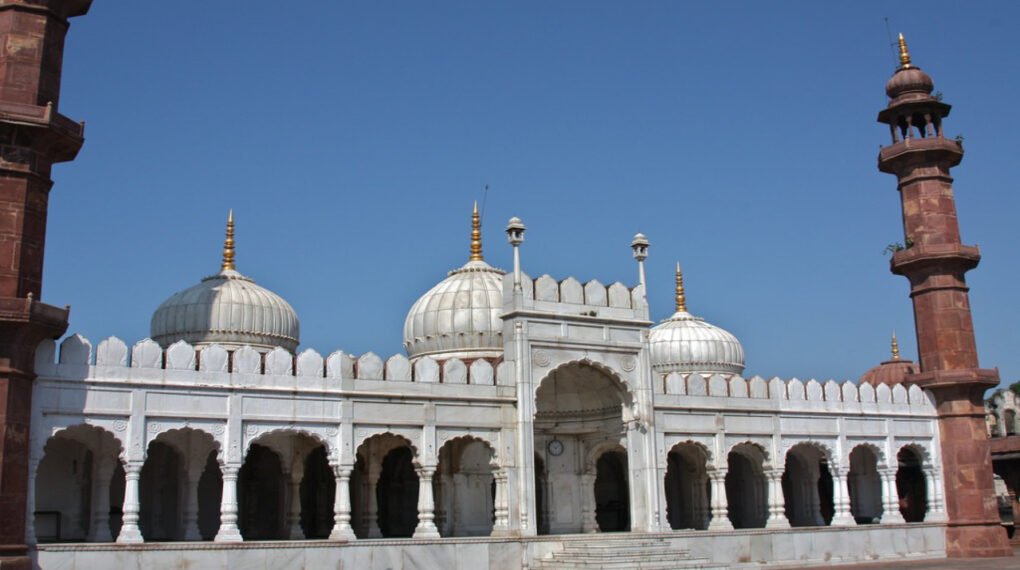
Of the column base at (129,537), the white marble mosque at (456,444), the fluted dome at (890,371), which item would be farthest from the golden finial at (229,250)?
Answer: the fluted dome at (890,371)

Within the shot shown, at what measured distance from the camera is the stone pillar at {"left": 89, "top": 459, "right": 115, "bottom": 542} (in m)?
18.7

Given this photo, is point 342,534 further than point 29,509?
Yes

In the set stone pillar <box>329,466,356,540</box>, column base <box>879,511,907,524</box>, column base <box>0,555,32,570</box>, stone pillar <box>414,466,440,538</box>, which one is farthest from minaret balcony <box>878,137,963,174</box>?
column base <box>0,555,32,570</box>

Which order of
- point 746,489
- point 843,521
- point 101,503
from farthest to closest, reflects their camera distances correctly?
point 746,489 → point 843,521 → point 101,503

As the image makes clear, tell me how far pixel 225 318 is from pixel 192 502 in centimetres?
552

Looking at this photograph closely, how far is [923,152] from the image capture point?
27453mm

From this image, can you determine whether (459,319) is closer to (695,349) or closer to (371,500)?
(371,500)

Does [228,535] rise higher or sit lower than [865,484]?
lower

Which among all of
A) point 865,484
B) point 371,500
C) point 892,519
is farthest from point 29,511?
point 865,484

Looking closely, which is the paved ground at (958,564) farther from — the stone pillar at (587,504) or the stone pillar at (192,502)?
the stone pillar at (192,502)

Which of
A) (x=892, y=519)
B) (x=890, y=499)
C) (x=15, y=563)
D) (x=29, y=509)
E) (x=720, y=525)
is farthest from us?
(x=890, y=499)

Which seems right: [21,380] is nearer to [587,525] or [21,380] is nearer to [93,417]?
[93,417]

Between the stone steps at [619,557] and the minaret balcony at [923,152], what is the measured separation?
42.7 ft

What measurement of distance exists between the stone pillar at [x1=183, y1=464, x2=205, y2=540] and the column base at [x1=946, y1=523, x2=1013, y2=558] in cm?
1827
